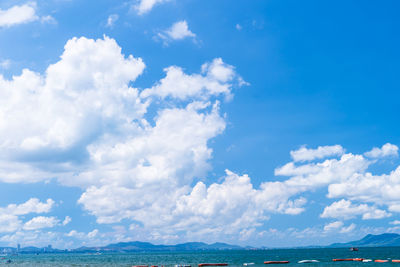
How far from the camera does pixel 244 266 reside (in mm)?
145000

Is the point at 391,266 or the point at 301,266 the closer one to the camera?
the point at 391,266

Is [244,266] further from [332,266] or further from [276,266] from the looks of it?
[332,266]

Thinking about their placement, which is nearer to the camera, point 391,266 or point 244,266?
point 391,266

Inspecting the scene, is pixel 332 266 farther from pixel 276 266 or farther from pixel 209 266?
pixel 209 266

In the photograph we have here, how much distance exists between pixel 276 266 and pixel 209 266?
2576cm

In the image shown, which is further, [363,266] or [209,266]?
[209,266]

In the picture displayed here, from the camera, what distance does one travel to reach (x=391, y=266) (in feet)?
430

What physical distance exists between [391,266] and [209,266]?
6556 cm

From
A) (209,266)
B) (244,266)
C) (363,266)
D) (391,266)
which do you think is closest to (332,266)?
(363,266)

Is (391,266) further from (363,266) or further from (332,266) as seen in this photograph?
(332,266)

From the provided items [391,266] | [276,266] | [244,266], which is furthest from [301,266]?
[391,266]

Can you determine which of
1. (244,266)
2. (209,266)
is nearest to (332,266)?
(244,266)

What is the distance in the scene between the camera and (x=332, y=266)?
13562cm

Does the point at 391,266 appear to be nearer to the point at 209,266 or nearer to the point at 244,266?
the point at 244,266
